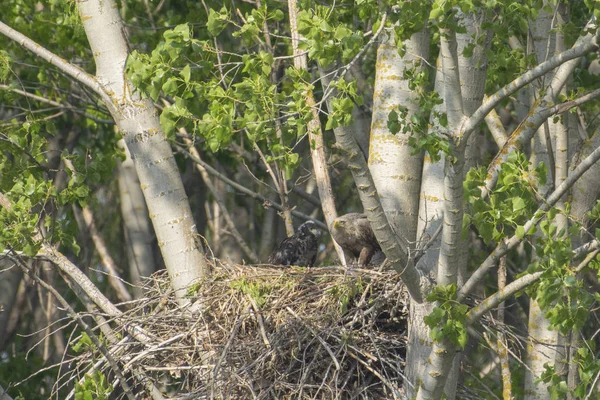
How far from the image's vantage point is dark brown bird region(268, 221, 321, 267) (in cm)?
894

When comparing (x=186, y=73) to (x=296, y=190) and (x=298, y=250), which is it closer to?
(x=298, y=250)

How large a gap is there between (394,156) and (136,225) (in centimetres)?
606

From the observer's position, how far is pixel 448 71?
501cm

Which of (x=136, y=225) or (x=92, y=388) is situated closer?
(x=92, y=388)

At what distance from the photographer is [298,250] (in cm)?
899

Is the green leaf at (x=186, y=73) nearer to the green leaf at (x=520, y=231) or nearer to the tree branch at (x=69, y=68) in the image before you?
the green leaf at (x=520, y=231)

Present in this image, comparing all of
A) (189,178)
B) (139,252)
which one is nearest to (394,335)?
(139,252)

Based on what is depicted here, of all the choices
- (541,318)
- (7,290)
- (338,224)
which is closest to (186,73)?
(338,224)

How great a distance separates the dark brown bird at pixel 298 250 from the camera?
29.3ft

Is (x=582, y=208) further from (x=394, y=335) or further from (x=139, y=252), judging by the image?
(x=139, y=252)

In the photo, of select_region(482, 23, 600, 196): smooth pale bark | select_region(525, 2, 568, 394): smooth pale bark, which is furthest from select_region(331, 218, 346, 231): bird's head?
select_region(482, 23, 600, 196): smooth pale bark

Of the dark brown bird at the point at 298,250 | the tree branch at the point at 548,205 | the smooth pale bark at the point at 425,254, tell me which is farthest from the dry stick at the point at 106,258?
the tree branch at the point at 548,205

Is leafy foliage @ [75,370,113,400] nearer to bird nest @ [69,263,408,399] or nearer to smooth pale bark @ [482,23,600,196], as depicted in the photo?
bird nest @ [69,263,408,399]

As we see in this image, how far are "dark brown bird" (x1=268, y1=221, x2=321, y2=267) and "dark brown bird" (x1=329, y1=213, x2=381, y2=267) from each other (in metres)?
0.83
